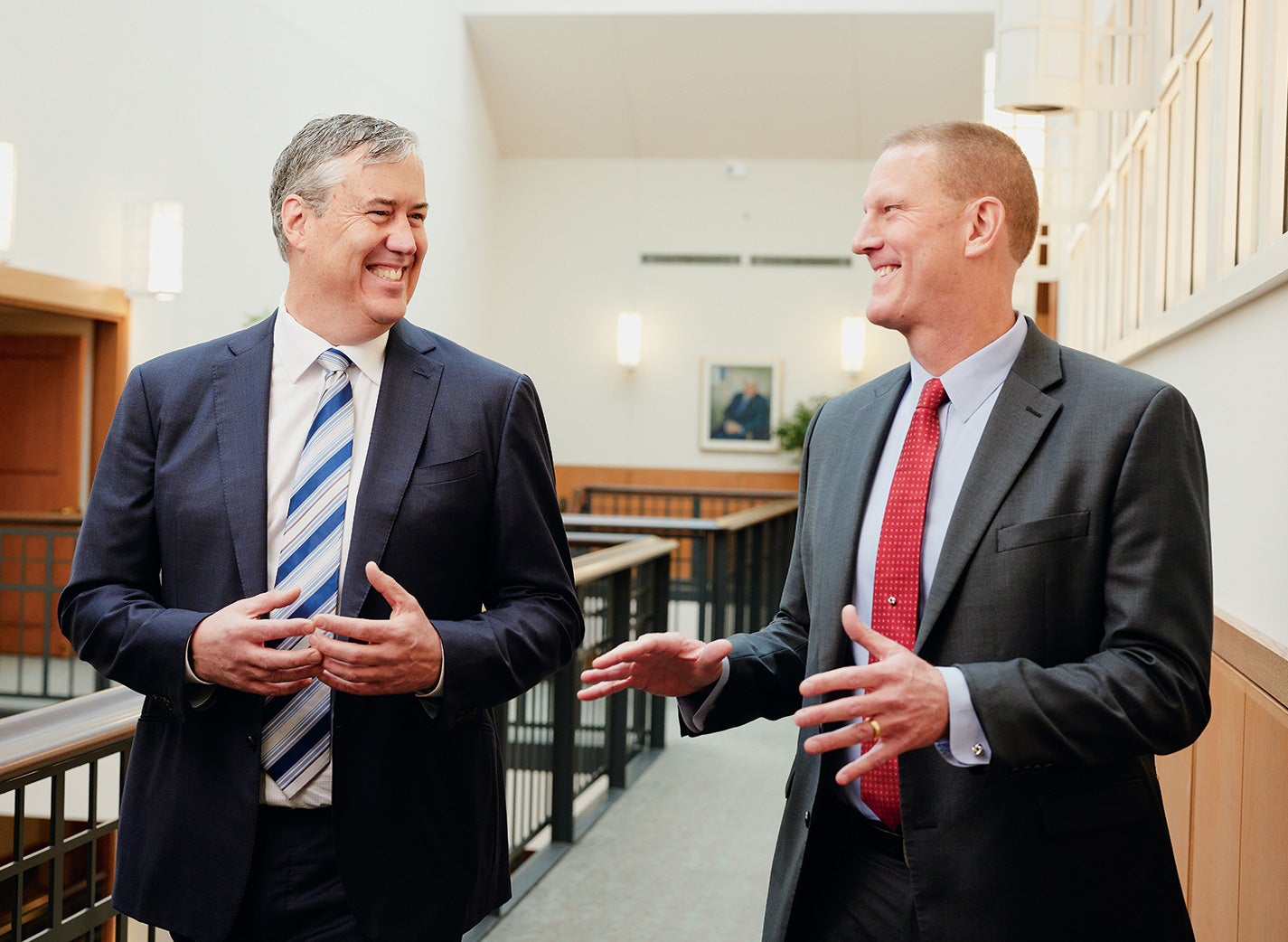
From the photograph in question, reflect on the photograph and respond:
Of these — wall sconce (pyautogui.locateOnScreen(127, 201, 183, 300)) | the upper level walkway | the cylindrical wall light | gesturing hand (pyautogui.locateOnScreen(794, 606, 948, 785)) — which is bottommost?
the upper level walkway

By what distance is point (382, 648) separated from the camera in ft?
5.17

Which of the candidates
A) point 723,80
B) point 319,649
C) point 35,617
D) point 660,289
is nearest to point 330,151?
point 319,649

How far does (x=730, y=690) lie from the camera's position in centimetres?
182

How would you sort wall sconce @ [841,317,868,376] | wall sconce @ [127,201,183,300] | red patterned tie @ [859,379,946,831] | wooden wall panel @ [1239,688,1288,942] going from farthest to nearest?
wall sconce @ [841,317,868,376]
wall sconce @ [127,201,183,300]
wooden wall panel @ [1239,688,1288,942]
red patterned tie @ [859,379,946,831]

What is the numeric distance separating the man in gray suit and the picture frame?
13772 mm

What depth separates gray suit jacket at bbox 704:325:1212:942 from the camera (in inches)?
55.9

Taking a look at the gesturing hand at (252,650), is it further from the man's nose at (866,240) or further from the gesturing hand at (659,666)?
the man's nose at (866,240)

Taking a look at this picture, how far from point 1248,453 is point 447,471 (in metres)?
1.94

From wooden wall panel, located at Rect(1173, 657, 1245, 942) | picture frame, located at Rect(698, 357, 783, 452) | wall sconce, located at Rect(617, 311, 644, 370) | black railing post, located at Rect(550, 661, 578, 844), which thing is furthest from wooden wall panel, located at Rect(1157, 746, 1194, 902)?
wall sconce, located at Rect(617, 311, 644, 370)

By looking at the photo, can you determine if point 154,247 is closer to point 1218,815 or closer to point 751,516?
point 751,516

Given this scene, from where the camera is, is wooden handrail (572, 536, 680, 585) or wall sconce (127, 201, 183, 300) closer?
wooden handrail (572, 536, 680, 585)

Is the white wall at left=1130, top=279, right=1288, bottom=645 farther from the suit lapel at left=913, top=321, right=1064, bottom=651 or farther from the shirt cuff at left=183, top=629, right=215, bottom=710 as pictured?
the shirt cuff at left=183, top=629, right=215, bottom=710

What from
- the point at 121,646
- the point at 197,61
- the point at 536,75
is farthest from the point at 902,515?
the point at 536,75

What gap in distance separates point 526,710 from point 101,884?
170 cm
